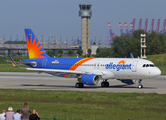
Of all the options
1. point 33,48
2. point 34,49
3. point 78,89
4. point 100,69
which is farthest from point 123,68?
point 33,48

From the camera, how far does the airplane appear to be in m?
42.8

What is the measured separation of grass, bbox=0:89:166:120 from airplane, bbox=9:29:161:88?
29.8 ft

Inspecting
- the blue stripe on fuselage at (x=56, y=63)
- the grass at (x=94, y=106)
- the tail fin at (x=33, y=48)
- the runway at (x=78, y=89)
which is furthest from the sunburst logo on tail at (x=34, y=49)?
the grass at (x=94, y=106)

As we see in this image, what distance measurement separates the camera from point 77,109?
25.4m

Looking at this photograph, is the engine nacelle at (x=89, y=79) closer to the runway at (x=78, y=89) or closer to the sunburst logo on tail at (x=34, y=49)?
→ the runway at (x=78, y=89)

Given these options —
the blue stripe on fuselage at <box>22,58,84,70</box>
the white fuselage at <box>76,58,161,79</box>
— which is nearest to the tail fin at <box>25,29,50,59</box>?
the blue stripe on fuselage at <box>22,58,84,70</box>

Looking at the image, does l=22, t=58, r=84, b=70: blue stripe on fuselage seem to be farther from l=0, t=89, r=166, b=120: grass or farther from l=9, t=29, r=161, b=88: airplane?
l=0, t=89, r=166, b=120: grass

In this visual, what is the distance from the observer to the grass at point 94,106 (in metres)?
22.4

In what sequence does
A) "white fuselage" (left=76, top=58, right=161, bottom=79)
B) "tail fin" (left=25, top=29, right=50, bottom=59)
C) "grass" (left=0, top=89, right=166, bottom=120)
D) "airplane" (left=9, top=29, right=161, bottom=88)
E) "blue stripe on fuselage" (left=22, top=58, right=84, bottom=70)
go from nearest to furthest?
"grass" (left=0, top=89, right=166, bottom=120)
"white fuselage" (left=76, top=58, right=161, bottom=79)
"airplane" (left=9, top=29, right=161, bottom=88)
"blue stripe on fuselage" (left=22, top=58, right=84, bottom=70)
"tail fin" (left=25, top=29, right=50, bottom=59)

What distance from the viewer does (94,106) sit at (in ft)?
88.0

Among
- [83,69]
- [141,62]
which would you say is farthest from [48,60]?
[141,62]

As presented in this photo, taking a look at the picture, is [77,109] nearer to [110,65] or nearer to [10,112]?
[10,112]

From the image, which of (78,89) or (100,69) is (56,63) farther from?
(78,89)

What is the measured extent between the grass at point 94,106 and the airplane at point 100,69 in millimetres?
9082
